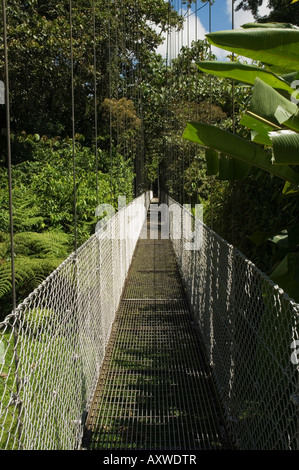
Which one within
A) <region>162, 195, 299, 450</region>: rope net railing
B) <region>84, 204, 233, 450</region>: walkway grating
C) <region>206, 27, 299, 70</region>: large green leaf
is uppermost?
<region>206, 27, 299, 70</region>: large green leaf

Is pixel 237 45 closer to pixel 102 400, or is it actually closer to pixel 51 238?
pixel 102 400

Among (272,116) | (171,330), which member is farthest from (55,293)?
(171,330)

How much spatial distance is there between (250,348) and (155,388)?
134 cm

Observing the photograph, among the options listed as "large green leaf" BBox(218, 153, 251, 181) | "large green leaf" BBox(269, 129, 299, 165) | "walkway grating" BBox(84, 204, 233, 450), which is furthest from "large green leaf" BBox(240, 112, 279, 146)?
"walkway grating" BBox(84, 204, 233, 450)

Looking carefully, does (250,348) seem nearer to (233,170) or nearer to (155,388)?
(233,170)

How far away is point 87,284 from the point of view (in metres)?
3.26

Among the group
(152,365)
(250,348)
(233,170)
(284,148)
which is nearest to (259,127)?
(284,148)

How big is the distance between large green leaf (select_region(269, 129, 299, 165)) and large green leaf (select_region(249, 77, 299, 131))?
178 millimetres

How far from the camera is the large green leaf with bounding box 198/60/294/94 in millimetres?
2510

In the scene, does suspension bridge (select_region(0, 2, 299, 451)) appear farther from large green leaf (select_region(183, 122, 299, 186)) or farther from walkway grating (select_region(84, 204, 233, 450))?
large green leaf (select_region(183, 122, 299, 186))

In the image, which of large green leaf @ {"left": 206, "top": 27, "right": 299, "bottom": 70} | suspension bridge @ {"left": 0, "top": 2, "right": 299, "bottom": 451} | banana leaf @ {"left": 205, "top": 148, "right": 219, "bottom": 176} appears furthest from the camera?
banana leaf @ {"left": 205, "top": 148, "right": 219, "bottom": 176}

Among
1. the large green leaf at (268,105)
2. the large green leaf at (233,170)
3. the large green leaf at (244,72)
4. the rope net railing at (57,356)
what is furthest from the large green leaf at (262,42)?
the rope net railing at (57,356)

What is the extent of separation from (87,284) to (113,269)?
196 cm

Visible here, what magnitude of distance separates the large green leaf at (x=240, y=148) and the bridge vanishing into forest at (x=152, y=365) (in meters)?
0.51
